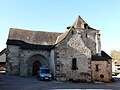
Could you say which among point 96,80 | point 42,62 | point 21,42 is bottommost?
point 96,80

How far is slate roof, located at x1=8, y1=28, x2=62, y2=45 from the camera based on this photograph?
3301cm

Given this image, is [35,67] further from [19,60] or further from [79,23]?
[79,23]

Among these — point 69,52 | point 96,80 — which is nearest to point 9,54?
point 69,52

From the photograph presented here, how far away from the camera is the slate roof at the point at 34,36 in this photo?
3301cm

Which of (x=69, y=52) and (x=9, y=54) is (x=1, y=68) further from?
(x=69, y=52)

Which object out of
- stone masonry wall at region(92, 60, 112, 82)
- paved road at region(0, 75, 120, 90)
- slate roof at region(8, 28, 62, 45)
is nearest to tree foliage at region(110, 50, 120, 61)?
slate roof at region(8, 28, 62, 45)

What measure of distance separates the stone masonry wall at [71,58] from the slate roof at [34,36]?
6.20 m

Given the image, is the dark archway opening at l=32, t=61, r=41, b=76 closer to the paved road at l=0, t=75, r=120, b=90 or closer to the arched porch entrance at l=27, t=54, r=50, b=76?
the arched porch entrance at l=27, t=54, r=50, b=76

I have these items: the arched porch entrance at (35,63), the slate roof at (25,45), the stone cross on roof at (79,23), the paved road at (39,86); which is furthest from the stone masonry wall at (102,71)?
the stone cross on roof at (79,23)

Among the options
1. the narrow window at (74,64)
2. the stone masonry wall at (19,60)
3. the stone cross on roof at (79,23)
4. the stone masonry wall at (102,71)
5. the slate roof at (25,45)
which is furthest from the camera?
the stone cross on roof at (79,23)

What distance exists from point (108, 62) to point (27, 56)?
44.3 ft

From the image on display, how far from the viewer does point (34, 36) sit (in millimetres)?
34531

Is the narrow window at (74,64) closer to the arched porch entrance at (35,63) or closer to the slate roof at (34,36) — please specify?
the arched porch entrance at (35,63)

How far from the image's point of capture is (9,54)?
102ft
